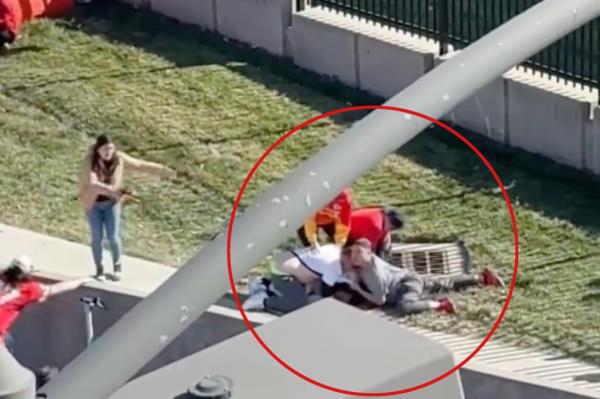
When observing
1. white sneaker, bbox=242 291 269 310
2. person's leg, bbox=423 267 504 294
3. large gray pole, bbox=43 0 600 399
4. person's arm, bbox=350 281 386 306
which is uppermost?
large gray pole, bbox=43 0 600 399

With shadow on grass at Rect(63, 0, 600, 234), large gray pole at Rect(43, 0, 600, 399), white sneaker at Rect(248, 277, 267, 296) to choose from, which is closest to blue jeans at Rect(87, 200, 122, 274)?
white sneaker at Rect(248, 277, 267, 296)

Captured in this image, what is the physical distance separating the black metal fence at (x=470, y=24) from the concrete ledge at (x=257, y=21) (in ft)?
0.99

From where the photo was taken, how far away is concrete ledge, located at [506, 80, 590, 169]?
13547 millimetres

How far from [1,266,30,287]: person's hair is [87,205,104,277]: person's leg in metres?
1.25

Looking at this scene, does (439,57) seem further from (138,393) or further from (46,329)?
(138,393)

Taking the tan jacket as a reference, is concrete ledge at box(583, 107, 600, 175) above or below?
below

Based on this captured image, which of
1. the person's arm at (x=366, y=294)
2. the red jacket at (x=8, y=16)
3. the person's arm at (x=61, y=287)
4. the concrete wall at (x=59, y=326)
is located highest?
the person's arm at (x=366, y=294)

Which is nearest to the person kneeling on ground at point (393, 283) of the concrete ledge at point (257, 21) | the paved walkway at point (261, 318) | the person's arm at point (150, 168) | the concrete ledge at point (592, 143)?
the paved walkway at point (261, 318)

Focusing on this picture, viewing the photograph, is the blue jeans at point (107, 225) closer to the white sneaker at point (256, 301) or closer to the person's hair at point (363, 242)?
the white sneaker at point (256, 301)

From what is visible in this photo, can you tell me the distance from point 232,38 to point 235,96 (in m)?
1.39

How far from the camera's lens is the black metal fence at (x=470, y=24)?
13.6 metres

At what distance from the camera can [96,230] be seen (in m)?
12.3

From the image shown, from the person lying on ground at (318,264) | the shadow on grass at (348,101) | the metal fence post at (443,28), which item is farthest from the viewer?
the metal fence post at (443,28)

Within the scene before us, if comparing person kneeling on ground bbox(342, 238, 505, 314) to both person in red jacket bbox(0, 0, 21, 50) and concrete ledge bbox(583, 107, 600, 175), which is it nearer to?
concrete ledge bbox(583, 107, 600, 175)
